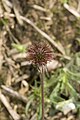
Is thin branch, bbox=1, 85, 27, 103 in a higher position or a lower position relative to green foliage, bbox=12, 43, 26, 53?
Result: lower

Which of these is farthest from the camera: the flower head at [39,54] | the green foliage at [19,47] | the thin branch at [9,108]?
the green foliage at [19,47]

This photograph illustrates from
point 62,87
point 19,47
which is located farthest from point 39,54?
point 19,47

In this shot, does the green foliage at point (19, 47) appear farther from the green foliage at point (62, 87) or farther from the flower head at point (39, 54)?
the flower head at point (39, 54)

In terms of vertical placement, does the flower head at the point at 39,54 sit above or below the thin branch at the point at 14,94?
above

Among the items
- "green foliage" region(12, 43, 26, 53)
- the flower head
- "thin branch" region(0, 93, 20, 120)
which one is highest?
the flower head

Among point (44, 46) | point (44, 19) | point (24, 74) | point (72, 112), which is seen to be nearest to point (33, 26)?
point (44, 19)

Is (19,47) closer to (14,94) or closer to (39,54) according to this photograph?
(14,94)

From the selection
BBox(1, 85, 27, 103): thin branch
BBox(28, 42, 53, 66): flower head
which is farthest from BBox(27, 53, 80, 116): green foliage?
BBox(28, 42, 53, 66): flower head

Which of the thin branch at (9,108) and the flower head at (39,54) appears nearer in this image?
the flower head at (39,54)

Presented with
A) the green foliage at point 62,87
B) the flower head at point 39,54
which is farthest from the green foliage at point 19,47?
the flower head at point 39,54

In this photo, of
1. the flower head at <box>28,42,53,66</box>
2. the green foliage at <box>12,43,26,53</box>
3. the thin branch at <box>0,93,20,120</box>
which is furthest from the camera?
the green foliage at <box>12,43,26,53</box>

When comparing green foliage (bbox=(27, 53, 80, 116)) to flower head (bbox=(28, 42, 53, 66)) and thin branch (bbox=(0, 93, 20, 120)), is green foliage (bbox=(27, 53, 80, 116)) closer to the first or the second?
thin branch (bbox=(0, 93, 20, 120))
